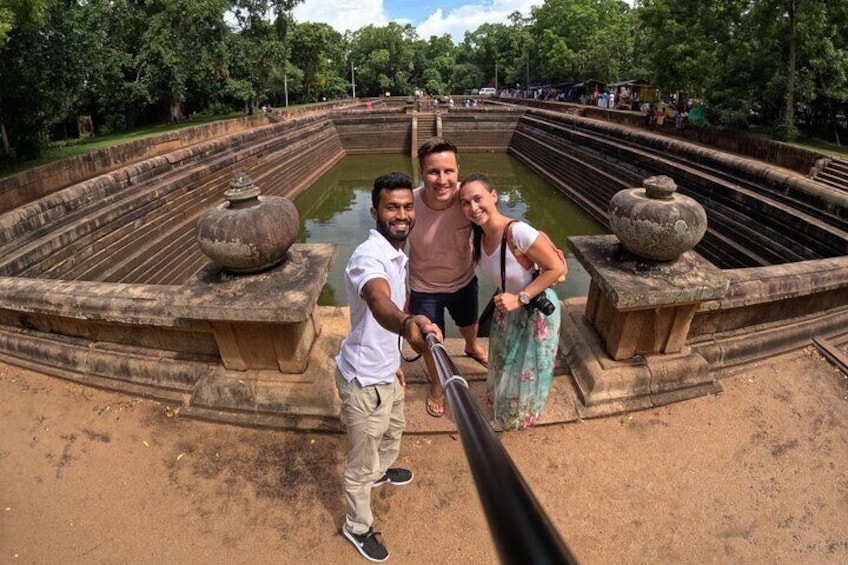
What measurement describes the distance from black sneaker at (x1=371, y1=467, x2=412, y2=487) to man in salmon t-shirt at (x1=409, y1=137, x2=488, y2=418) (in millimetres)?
408

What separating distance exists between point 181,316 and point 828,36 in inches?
529

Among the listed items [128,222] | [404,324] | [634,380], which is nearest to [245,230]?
[404,324]

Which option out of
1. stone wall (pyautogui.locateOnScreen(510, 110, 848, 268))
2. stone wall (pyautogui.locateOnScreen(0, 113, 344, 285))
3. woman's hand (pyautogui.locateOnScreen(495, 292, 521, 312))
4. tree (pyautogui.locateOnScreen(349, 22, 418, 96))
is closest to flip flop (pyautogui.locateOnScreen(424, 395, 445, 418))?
woman's hand (pyautogui.locateOnScreen(495, 292, 521, 312))

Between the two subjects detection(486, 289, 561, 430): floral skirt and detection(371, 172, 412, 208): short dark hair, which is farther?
detection(486, 289, 561, 430): floral skirt

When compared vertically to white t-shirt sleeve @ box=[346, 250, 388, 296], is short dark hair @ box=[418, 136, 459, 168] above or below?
above

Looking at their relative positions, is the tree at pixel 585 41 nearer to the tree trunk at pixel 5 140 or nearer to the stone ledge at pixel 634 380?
the tree trunk at pixel 5 140

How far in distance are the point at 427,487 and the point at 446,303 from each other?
956 millimetres

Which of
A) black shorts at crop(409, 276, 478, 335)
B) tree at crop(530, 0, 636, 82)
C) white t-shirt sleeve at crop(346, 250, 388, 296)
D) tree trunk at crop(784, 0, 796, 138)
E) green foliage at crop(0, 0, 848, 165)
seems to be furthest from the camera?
tree at crop(530, 0, 636, 82)

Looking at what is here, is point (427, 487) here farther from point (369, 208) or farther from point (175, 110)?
point (175, 110)

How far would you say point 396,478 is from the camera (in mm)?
2131

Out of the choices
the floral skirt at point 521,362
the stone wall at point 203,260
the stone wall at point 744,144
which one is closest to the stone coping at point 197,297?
the stone wall at point 203,260

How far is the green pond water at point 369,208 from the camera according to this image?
704cm

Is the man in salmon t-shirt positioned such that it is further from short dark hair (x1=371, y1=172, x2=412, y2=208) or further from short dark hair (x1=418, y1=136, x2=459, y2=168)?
short dark hair (x1=371, y1=172, x2=412, y2=208)

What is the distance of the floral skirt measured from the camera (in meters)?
2.09
